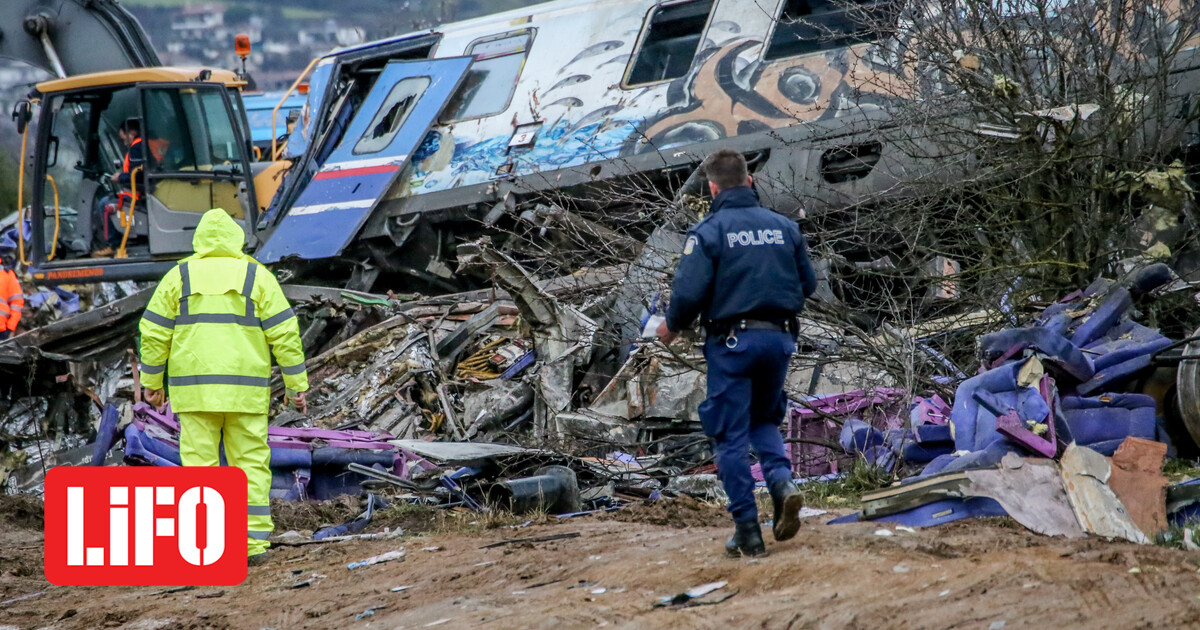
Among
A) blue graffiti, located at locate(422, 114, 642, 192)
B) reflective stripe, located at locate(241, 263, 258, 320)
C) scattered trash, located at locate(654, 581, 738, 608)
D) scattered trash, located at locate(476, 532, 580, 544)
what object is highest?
blue graffiti, located at locate(422, 114, 642, 192)

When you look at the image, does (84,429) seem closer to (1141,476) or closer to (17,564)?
(17,564)

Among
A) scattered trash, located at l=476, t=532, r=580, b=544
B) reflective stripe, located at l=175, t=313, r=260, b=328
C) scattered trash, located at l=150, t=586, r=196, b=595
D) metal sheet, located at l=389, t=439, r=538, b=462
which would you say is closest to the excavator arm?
metal sheet, located at l=389, t=439, r=538, b=462

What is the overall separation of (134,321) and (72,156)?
224 cm


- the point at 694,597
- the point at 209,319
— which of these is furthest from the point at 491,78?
the point at 694,597

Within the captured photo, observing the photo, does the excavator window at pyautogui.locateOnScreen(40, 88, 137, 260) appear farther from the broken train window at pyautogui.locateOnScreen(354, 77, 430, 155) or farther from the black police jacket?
the black police jacket

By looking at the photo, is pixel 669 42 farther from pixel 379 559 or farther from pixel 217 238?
pixel 379 559

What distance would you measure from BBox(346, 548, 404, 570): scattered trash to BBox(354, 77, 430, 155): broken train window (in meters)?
7.74

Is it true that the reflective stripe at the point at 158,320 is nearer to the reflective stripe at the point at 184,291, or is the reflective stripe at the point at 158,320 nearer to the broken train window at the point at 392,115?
the reflective stripe at the point at 184,291

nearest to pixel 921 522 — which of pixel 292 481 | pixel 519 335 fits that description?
pixel 292 481

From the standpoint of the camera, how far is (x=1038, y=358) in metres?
6.26

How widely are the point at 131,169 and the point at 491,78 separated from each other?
3.81m

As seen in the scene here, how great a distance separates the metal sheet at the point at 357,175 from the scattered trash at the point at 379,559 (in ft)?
24.1

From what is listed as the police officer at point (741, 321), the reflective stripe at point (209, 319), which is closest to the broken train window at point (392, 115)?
the reflective stripe at point (209, 319)

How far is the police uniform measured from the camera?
460 centimetres
